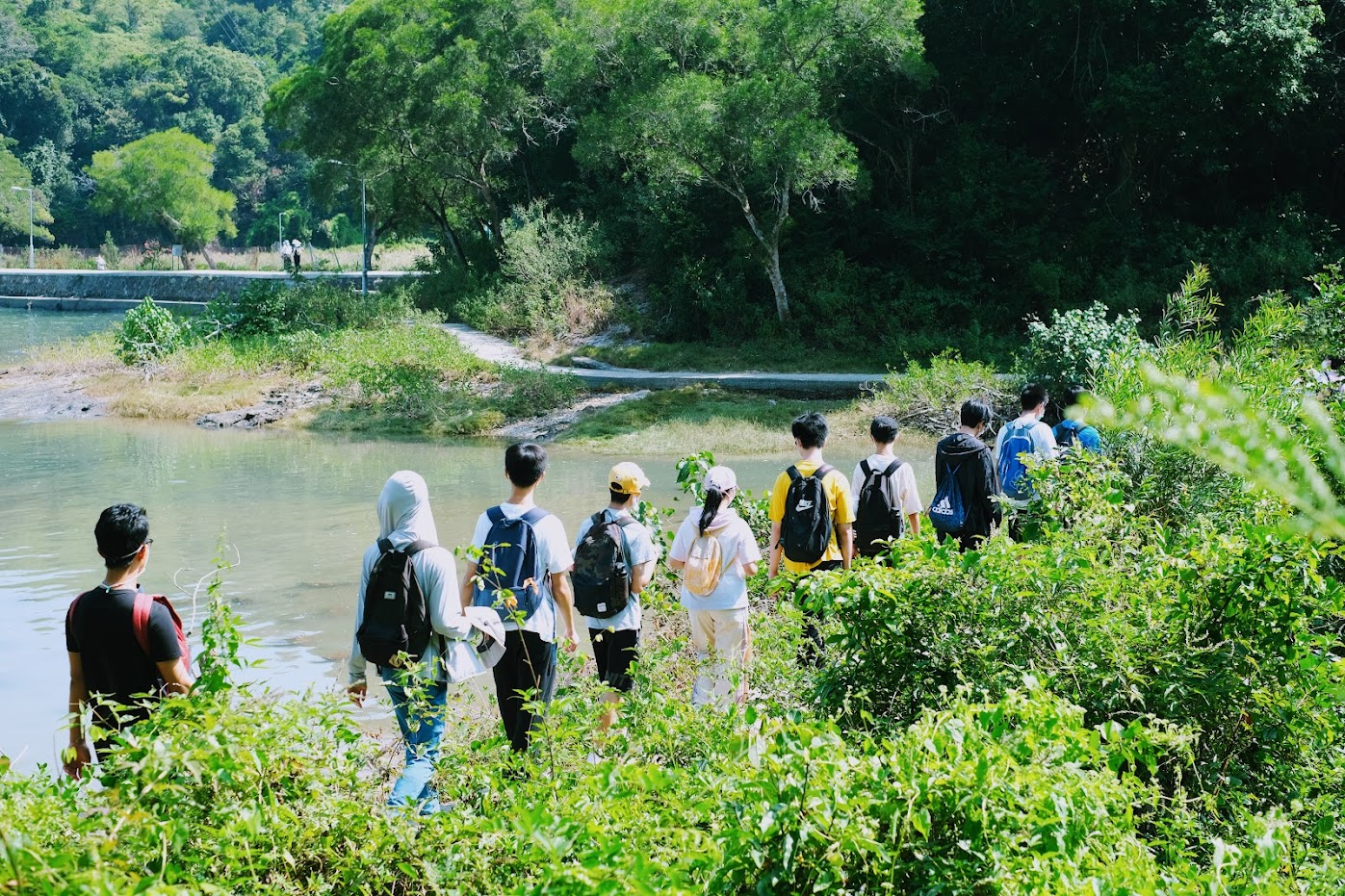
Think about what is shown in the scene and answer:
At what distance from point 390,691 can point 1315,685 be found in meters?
3.31

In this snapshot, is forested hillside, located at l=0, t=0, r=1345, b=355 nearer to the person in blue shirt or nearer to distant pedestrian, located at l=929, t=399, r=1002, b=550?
the person in blue shirt

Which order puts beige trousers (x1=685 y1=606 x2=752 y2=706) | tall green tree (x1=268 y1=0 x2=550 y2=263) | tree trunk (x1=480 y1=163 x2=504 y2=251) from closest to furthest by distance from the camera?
beige trousers (x1=685 y1=606 x2=752 y2=706)
tall green tree (x1=268 y1=0 x2=550 y2=263)
tree trunk (x1=480 y1=163 x2=504 y2=251)

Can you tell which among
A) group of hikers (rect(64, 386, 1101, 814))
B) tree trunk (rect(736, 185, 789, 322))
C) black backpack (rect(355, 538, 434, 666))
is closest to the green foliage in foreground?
group of hikers (rect(64, 386, 1101, 814))

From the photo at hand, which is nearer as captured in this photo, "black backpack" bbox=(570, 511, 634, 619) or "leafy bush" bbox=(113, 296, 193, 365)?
"black backpack" bbox=(570, 511, 634, 619)

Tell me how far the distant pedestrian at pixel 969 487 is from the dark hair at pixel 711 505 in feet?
5.99

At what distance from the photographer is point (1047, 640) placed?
4246mm

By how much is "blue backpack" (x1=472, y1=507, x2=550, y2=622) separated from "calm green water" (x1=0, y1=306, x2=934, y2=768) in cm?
86

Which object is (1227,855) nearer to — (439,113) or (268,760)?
(268,760)

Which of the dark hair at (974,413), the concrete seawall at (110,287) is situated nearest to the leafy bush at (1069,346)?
the dark hair at (974,413)

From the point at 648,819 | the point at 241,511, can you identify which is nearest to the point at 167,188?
the point at 241,511

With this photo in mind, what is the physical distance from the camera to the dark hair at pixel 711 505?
5.79 metres

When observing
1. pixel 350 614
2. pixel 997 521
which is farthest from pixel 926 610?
pixel 350 614

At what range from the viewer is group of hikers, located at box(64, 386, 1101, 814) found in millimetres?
4031

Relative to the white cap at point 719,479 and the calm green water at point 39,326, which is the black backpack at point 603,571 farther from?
the calm green water at point 39,326
